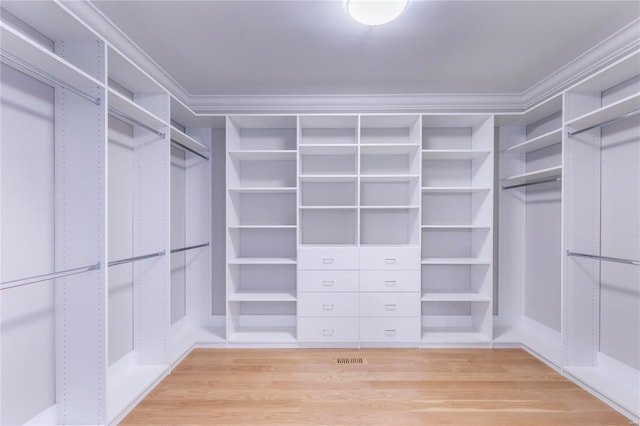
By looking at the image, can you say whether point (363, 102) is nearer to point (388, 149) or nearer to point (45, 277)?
point (388, 149)

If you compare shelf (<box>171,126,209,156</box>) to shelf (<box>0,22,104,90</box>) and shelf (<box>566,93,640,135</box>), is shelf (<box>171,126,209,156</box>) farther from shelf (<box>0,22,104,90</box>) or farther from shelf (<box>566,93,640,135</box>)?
shelf (<box>566,93,640,135</box>)

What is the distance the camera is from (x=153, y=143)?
7.90ft

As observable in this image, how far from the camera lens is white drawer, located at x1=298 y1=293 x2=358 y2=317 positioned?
9.27 ft

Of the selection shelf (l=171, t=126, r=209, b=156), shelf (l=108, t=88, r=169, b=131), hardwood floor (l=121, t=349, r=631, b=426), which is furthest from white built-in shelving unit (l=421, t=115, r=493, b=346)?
shelf (l=108, t=88, r=169, b=131)

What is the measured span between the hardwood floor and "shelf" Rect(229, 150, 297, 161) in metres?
1.84

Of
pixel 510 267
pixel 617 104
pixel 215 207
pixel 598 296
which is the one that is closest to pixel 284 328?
pixel 215 207

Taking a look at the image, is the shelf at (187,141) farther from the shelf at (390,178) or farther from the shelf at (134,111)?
the shelf at (390,178)

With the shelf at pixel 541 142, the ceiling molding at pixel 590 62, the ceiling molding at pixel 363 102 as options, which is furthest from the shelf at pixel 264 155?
the ceiling molding at pixel 590 62

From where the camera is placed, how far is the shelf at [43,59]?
122cm

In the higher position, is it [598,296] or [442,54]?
[442,54]

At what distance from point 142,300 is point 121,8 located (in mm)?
2001

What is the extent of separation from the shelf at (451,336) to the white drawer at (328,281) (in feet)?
2.90

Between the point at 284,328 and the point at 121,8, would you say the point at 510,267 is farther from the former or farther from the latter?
the point at 121,8

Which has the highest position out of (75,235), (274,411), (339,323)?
(75,235)
